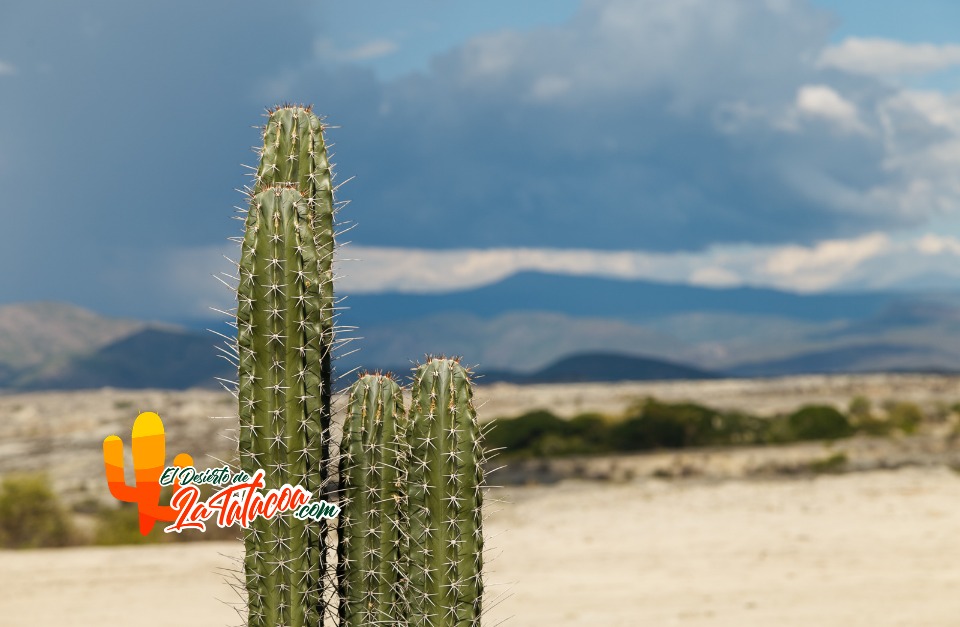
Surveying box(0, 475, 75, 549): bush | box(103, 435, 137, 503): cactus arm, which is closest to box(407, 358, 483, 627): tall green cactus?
box(103, 435, 137, 503): cactus arm

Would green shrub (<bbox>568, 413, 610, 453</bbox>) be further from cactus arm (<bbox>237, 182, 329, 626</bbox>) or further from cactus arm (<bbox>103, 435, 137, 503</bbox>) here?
cactus arm (<bbox>237, 182, 329, 626</bbox>)

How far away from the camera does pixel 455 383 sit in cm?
789

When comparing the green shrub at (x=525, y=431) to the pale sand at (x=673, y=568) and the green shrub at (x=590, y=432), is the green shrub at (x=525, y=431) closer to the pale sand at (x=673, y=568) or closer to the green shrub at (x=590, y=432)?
the green shrub at (x=590, y=432)

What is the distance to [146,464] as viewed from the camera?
7.94 metres

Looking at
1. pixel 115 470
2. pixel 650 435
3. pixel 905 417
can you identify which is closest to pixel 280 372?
pixel 115 470

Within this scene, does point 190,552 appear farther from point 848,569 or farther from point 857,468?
point 857,468

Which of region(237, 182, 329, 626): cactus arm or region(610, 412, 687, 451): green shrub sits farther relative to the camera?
region(610, 412, 687, 451): green shrub

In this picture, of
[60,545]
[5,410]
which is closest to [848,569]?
[60,545]

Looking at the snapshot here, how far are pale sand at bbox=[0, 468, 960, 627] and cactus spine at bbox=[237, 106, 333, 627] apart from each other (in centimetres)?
772

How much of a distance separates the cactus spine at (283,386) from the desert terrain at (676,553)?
0.33m

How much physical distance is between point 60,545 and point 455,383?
18.9 metres

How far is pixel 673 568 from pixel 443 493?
1211 centimetres

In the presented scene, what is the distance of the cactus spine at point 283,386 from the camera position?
24.3 feet

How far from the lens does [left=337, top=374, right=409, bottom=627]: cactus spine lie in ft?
26.3
